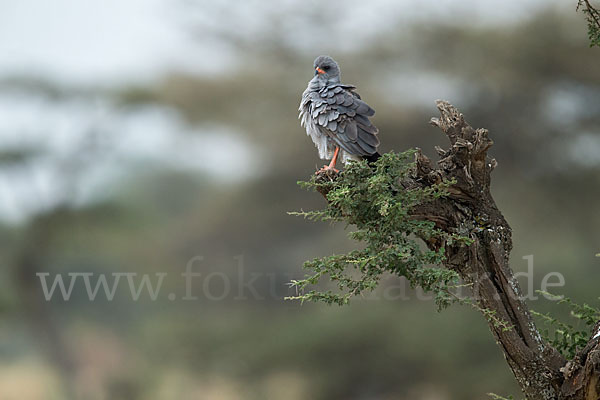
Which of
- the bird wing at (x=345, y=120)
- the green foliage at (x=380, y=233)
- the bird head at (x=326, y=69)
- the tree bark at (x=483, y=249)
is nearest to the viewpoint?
the green foliage at (x=380, y=233)

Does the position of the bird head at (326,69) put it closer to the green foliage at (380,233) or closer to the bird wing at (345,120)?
Answer: the bird wing at (345,120)

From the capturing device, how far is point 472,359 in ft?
23.9

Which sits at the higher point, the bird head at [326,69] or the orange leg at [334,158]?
the bird head at [326,69]

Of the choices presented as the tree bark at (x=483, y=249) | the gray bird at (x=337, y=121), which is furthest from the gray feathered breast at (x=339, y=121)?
the tree bark at (x=483, y=249)

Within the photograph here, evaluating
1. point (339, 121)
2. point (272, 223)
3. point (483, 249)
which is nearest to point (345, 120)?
point (339, 121)

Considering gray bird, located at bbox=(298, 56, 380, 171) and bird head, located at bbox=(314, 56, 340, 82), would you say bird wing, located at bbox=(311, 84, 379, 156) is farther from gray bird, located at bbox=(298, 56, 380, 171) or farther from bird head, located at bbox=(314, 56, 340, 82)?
bird head, located at bbox=(314, 56, 340, 82)

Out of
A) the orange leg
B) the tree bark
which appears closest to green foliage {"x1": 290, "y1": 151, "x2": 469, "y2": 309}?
the tree bark

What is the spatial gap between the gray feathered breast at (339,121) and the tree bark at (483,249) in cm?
31

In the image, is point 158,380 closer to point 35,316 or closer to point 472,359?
point 35,316

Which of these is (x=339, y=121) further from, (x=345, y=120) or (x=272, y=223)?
(x=272, y=223)

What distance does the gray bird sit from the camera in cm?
266

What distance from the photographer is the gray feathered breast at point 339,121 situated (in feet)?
8.73

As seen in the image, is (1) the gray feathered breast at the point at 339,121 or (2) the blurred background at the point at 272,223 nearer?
(1) the gray feathered breast at the point at 339,121

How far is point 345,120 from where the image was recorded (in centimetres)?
270
